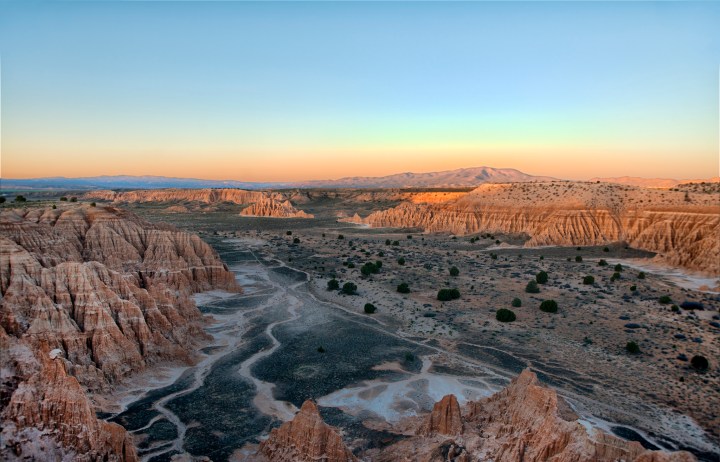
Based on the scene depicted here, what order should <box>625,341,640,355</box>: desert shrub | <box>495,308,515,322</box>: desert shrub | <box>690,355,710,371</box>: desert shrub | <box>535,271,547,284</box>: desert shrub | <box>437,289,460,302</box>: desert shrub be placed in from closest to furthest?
1. <box>690,355,710,371</box>: desert shrub
2. <box>625,341,640,355</box>: desert shrub
3. <box>495,308,515,322</box>: desert shrub
4. <box>437,289,460,302</box>: desert shrub
5. <box>535,271,547,284</box>: desert shrub

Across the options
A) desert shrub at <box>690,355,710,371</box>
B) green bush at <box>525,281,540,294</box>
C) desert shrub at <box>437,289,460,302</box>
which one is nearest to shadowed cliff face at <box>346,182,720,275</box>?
green bush at <box>525,281,540,294</box>

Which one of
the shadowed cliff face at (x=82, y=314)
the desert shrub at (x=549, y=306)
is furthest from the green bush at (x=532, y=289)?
the shadowed cliff face at (x=82, y=314)

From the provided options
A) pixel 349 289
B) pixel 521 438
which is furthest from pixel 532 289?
pixel 521 438

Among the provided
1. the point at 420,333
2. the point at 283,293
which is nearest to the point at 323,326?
the point at 420,333

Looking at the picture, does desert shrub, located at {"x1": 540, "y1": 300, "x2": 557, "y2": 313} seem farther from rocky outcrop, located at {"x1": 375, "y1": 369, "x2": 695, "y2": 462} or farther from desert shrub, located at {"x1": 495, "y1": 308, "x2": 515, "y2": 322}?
rocky outcrop, located at {"x1": 375, "y1": 369, "x2": 695, "y2": 462}

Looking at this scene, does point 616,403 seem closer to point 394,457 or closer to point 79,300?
point 394,457
